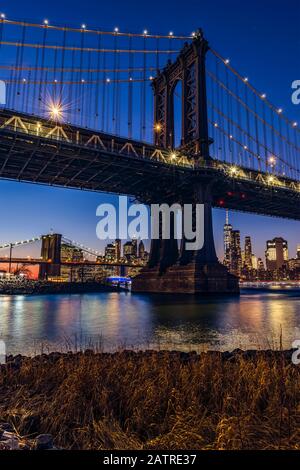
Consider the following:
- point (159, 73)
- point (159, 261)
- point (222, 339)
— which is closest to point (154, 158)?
point (159, 261)

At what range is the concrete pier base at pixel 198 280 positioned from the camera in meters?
46.8

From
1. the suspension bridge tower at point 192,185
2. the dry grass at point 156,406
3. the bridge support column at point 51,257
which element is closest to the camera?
the dry grass at point 156,406

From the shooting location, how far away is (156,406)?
464 cm

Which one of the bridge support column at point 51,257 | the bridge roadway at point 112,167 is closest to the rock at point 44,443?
the bridge roadway at point 112,167

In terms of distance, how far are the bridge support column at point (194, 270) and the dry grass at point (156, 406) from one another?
41.2 meters

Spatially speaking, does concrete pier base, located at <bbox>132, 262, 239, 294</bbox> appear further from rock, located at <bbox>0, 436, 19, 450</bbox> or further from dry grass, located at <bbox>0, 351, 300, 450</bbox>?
rock, located at <bbox>0, 436, 19, 450</bbox>

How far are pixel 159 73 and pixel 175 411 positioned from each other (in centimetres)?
7236

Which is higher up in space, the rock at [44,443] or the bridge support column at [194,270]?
the bridge support column at [194,270]

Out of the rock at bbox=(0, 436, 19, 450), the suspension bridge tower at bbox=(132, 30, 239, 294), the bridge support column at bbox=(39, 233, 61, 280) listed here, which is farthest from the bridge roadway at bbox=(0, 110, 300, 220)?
the bridge support column at bbox=(39, 233, 61, 280)

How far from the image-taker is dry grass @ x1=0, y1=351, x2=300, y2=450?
3686 millimetres

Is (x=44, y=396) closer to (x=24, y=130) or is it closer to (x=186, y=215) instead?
(x=24, y=130)

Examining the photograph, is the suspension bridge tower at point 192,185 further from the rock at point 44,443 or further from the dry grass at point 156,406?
the rock at point 44,443

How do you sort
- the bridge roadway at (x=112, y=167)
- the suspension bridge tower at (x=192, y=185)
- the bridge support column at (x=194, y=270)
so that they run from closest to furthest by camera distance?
the bridge roadway at (x=112, y=167), the bridge support column at (x=194, y=270), the suspension bridge tower at (x=192, y=185)
